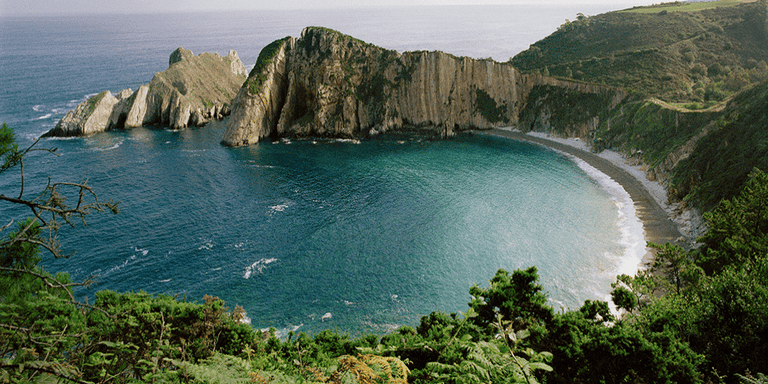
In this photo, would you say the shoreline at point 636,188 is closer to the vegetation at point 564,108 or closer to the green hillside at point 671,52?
the vegetation at point 564,108

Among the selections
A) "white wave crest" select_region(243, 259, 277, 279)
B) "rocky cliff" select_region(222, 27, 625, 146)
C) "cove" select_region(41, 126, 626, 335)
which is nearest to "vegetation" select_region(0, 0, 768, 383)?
"cove" select_region(41, 126, 626, 335)

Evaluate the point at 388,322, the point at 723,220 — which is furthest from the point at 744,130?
the point at 388,322

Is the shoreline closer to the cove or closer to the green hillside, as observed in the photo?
the cove

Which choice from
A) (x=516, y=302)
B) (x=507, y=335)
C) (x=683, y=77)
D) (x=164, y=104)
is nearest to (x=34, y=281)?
(x=507, y=335)

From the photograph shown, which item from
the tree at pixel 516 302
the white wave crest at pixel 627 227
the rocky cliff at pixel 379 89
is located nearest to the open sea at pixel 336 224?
the white wave crest at pixel 627 227

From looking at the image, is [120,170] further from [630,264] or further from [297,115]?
[630,264]

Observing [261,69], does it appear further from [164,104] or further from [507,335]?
[507,335]
